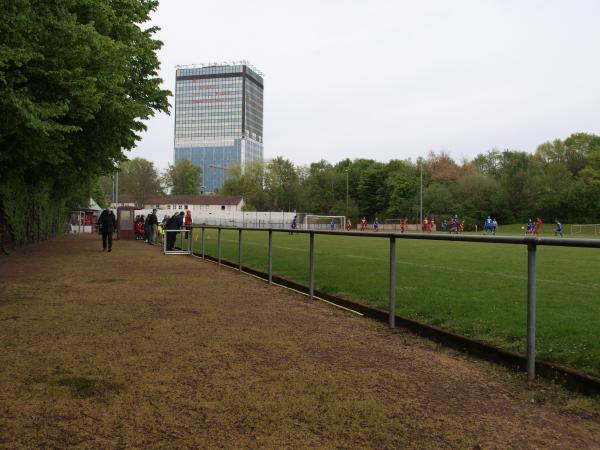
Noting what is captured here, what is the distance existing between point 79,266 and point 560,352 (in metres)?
12.4

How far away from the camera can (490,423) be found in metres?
3.36

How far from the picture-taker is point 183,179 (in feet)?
446

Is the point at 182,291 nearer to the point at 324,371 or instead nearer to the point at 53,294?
the point at 53,294

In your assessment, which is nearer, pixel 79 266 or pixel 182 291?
pixel 182 291

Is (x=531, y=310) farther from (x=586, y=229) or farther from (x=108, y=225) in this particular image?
(x=586, y=229)

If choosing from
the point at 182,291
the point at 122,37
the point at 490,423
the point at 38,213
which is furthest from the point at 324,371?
the point at 38,213

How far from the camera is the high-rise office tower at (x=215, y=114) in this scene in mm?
180625

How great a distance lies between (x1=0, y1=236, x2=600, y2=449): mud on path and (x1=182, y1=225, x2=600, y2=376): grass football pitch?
2.08ft

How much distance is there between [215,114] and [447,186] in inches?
4470

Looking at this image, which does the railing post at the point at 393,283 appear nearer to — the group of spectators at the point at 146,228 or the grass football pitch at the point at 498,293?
the grass football pitch at the point at 498,293

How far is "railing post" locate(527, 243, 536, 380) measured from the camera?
13.9 feet

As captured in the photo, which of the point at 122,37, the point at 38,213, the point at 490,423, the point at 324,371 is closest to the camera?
the point at 490,423

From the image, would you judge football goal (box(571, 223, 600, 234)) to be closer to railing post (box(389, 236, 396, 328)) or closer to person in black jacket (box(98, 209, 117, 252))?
person in black jacket (box(98, 209, 117, 252))

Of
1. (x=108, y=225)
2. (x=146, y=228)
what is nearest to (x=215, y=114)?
(x=146, y=228)
